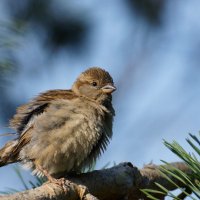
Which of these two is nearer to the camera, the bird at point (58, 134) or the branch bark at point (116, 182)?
the branch bark at point (116, 182)

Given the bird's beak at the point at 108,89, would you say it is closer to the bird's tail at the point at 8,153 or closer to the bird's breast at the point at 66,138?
the bird's breast at the point at 66,138

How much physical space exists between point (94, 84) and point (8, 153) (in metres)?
0.90

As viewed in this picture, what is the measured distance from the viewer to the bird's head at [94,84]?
14.1 ft

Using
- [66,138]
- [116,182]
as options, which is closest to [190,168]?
[116,182]

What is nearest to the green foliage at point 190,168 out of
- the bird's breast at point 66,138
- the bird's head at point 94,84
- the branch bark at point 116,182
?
the branch bark at point 116,182

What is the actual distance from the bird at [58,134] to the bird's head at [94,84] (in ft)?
0.78

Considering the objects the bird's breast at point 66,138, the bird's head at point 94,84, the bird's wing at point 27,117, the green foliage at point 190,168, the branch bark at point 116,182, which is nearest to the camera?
the green foliage at point 190,168

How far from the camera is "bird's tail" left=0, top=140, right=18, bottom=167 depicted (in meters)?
3.80

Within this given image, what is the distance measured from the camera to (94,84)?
4.43 m

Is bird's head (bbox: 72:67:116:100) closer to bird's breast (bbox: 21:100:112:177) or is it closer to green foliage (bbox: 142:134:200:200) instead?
bird's breast (bbox: 21:100:112:177)

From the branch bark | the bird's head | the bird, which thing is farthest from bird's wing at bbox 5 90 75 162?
the branch bark

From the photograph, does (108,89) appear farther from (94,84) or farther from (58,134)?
(58,134)

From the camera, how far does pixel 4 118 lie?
4773mm

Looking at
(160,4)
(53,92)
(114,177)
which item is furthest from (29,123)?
(160,4)
